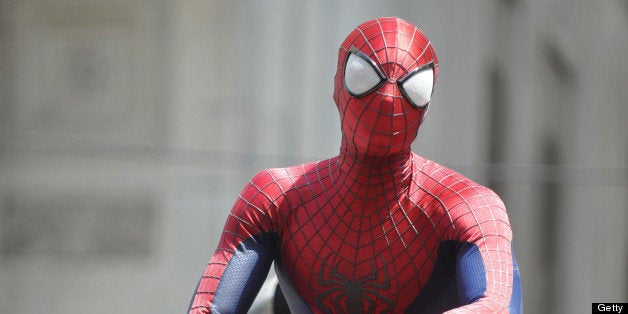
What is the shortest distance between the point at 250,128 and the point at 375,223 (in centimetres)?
186

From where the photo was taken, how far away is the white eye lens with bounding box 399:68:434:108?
4.55 ft

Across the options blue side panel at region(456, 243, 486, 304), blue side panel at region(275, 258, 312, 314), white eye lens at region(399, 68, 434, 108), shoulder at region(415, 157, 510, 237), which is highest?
white eye lens at region(399, 68, 434, 108)

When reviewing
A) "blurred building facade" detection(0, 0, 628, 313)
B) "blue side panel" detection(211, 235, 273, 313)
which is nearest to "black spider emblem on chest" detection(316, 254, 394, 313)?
"blue side panel" detection(211, 235, 273, 313)

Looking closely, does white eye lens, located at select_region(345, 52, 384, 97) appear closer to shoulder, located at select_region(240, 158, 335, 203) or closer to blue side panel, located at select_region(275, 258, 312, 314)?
shoulder, located at select_region(240, 158, 335, 203)

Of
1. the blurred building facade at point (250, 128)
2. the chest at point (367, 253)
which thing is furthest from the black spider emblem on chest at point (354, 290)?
the blurred building facade at point (250, 128)

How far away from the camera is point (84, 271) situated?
3.29m

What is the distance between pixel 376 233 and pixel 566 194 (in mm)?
2090

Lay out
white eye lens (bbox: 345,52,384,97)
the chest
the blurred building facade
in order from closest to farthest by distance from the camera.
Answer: white eye lens (bbox: 345,52,384,97) → the chest → the blurred building facade

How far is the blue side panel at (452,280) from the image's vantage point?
4.62ft

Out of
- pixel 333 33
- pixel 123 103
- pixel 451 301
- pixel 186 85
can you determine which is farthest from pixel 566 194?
pixel 451 301

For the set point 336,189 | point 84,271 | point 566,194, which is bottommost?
point 84,271

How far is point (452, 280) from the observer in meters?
1.51

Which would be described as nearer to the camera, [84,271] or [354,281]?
[354,281]

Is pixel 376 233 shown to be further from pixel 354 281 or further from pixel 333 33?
pixel 333 33
